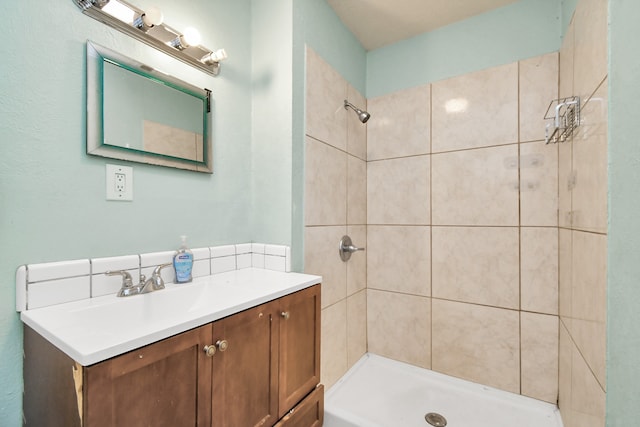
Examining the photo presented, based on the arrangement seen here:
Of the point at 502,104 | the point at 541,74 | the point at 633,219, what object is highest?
the point at 541,74

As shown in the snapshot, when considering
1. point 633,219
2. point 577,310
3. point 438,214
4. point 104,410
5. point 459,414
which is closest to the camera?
point 104,410

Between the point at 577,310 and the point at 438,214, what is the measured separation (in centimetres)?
78

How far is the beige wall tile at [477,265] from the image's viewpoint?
1.52 meters

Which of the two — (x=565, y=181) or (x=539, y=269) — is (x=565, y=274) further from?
(x=565, y=181)

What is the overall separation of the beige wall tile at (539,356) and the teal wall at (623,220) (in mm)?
720

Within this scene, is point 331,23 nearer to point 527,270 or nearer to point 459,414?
point 527,270

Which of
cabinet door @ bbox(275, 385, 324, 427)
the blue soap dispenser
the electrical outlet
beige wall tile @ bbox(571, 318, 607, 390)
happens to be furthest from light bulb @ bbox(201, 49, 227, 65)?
beige wall tile @ bbox(571, 318, 607, 390)

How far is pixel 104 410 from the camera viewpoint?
52 cm

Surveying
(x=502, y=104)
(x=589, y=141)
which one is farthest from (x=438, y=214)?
(x=589, y=141)

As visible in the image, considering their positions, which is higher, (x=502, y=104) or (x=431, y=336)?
(x=502, y=104)

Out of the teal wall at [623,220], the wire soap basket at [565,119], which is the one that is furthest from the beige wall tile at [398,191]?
the teal wall at [623,220]

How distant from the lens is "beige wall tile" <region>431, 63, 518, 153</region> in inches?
60.2

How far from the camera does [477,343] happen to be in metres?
1.60

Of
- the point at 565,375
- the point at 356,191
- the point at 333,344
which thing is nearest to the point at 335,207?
the point at 356,191
